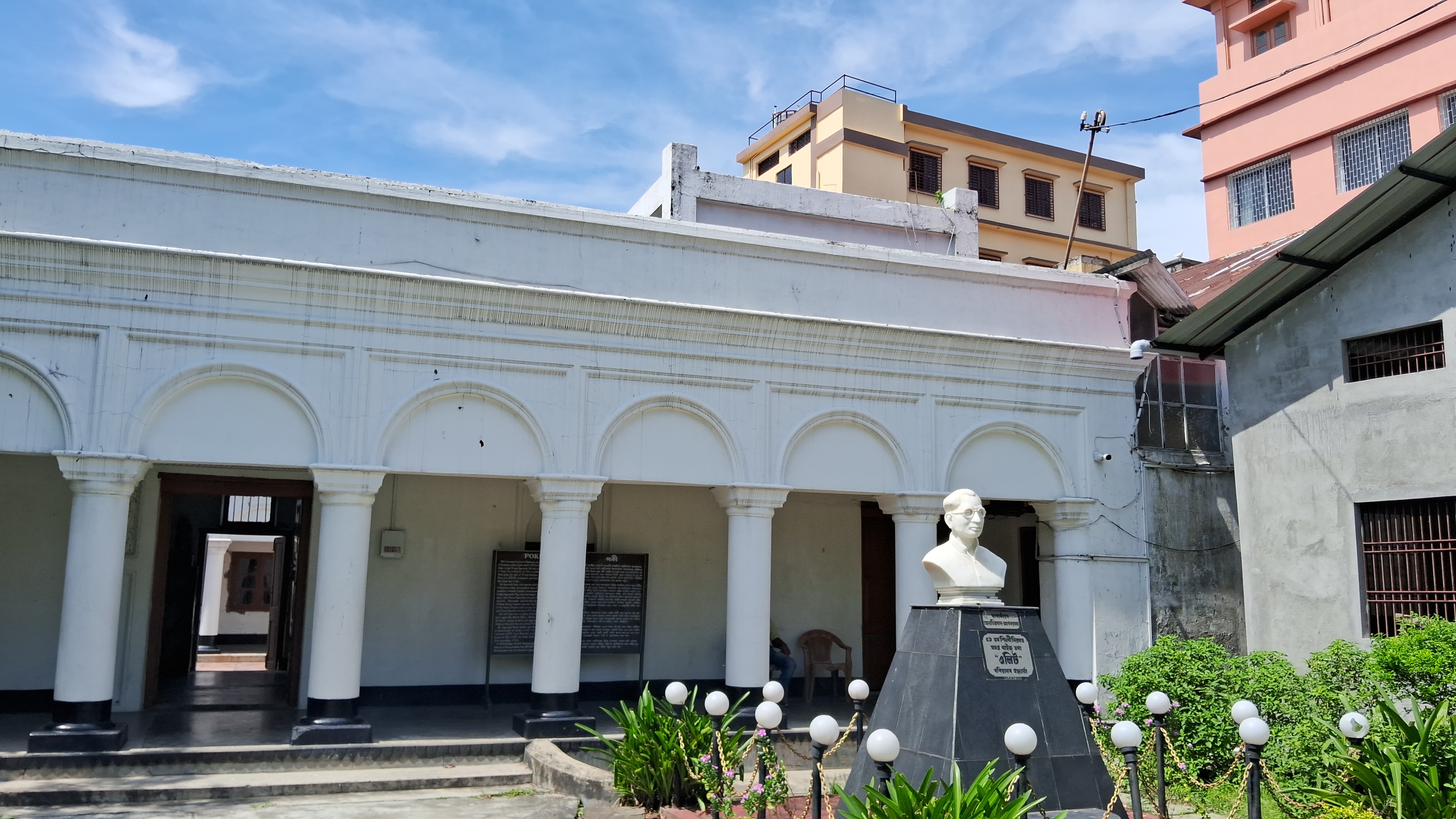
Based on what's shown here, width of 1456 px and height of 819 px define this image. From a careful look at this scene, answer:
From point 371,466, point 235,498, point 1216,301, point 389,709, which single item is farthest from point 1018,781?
point 235,498

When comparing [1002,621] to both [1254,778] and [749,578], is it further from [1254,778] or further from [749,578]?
[749,578]

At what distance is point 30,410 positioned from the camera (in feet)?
33.5

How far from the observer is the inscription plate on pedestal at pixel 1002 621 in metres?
8.10

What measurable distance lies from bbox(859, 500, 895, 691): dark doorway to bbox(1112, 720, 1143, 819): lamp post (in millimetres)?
8297

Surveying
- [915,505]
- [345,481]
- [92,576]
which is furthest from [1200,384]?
[92,576]

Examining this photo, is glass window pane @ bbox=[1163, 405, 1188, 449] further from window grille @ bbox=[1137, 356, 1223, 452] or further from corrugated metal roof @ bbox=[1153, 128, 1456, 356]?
corrugated metal roof @ bbox=[1153, 128, 1456, 356]

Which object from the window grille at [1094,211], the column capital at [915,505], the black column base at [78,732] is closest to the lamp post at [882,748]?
the column capital at [915,505]

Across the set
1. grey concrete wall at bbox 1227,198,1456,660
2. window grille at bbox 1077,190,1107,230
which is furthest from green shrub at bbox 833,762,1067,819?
window grille at bbox 1077,190,1107,230

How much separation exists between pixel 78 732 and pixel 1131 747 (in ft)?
28.0

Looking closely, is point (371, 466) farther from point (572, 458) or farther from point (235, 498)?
point (235, 498)

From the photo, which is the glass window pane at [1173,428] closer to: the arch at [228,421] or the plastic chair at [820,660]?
the plastic chair at [820,660]

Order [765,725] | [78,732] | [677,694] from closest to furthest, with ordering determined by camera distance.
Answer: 1. [765,725]
2. [677,694]
3. [78,732]

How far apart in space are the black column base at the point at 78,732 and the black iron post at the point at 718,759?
5400 millimetres

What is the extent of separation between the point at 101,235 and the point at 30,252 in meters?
0.62
